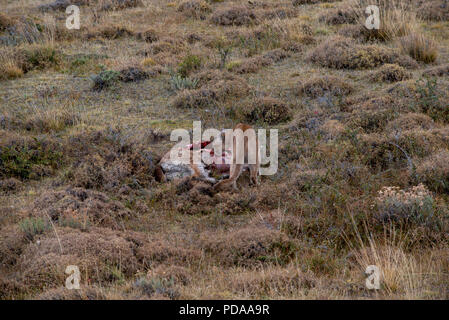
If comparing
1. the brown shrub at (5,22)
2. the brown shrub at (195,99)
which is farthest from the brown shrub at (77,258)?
the brown shrub at (5,22)

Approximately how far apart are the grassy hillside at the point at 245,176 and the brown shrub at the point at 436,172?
0.02 m

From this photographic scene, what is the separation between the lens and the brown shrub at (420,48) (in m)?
11.7

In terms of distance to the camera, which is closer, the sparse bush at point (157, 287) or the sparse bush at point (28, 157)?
the sparse bush at point (157, 287)

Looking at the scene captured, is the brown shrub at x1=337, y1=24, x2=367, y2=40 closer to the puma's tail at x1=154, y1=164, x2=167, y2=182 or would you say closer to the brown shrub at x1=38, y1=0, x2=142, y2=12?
the puma's tail at x1=154, y1=164, x2=167, y2=182

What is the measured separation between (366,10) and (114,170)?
9608mm

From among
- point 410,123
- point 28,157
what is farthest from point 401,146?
point 28,157

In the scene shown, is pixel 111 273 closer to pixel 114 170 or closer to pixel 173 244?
pixel 173 244

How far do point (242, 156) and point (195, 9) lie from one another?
11.2m

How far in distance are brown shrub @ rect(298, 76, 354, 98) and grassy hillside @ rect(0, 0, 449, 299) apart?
5 cm

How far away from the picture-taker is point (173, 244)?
588 cm

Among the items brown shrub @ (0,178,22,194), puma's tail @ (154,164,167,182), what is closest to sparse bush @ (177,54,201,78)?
puma's tail @ (154,164,167,182)

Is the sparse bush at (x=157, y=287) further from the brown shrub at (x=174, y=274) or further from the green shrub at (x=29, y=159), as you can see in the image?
the green shrub at (x=29, y=159)
